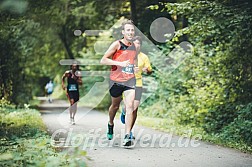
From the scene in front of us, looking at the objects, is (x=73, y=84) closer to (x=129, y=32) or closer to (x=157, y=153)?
(x=129, y=32)

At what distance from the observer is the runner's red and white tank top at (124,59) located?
8.34 m

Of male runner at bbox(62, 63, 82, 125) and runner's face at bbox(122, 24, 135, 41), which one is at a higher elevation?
runner's face at bbox(122, 24, 135, 41)

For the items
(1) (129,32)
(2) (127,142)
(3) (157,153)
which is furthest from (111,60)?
(3) (157,153)

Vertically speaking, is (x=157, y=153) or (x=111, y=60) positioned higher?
(x=111, y=60)

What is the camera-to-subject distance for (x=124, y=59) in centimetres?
834

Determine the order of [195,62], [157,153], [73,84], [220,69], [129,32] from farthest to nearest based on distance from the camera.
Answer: [195,62] < [73,84] < [220,69] < [129,32] < [157,153]

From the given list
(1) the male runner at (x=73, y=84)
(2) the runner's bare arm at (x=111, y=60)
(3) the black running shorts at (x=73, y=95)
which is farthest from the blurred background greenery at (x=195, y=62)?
(3) the black running shorts at (x=73, y=95)

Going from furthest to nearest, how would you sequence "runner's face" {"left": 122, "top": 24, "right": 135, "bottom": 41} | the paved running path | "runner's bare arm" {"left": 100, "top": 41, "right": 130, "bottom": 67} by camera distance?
"runner's face" {"left": 122, "top": 24, "right": 135, "bottom": 41} → "runner's bare arm" {"left": 100, "top": 41, "right": 130, "bottom": 67} → the paved running path

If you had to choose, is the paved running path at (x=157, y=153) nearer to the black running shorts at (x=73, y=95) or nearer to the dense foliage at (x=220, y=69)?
the dense foliage at (x=220, y=69)

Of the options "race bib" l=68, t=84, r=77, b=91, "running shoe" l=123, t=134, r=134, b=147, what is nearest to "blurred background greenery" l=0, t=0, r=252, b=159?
"running shoe" l=123, t=134, r=134, b=147

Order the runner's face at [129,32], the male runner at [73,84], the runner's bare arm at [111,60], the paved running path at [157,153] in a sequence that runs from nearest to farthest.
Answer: the paved running path at [157,153] < the runner's bare arm at [111,60] < the runner's face at [129,32] < the male runner at [73,84]

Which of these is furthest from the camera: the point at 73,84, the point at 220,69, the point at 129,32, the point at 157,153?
the point at 73,84

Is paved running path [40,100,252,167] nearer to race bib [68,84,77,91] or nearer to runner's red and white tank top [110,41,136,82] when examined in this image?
runner's red and white tank top [110,41,136,82]

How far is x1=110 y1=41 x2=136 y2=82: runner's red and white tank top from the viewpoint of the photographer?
834 centimetres
